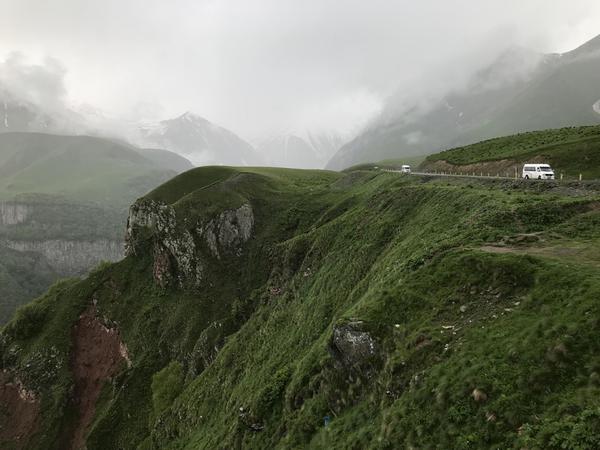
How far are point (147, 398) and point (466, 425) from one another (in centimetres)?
7030

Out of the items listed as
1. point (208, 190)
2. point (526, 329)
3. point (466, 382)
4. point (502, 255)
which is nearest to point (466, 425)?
point (466, 382)

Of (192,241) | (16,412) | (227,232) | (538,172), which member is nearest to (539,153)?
(538,172)

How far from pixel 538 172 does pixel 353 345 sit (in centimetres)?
3568

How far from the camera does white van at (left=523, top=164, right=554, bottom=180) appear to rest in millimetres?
45719

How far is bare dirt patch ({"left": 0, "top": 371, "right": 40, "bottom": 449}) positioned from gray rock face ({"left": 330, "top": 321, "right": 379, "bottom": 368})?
82.9 meters

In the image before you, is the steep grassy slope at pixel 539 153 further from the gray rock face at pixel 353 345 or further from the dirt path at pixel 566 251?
the gray rock face at pixel 353 345

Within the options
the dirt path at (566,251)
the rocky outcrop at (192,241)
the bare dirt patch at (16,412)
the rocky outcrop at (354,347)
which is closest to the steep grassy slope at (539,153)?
the dirt path at (566,251)

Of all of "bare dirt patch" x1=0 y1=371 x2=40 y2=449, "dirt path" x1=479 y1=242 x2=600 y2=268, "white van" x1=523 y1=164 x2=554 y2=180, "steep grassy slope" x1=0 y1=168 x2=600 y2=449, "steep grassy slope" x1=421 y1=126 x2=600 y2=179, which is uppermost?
"steep grassy slope" x1=421 y1=126 x2=600 y2=179

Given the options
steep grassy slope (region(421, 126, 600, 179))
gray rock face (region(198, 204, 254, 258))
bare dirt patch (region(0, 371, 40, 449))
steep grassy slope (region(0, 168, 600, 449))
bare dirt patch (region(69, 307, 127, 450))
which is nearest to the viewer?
steep grassy slope (region(0, 168, 600, 449))

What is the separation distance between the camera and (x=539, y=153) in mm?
59281

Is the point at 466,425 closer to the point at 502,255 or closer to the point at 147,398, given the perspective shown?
the point at 502,255

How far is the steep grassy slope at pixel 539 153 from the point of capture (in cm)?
5203

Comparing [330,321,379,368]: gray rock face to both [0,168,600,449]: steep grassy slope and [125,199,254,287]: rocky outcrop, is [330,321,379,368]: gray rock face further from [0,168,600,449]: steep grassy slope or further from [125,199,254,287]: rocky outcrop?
[125,199,254,287]: rocky outcrop

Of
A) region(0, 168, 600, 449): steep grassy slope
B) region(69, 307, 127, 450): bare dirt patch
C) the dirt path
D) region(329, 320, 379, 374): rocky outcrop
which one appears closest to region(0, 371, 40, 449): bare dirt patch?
region(0, 168, 600, 449): steep grassy slope
